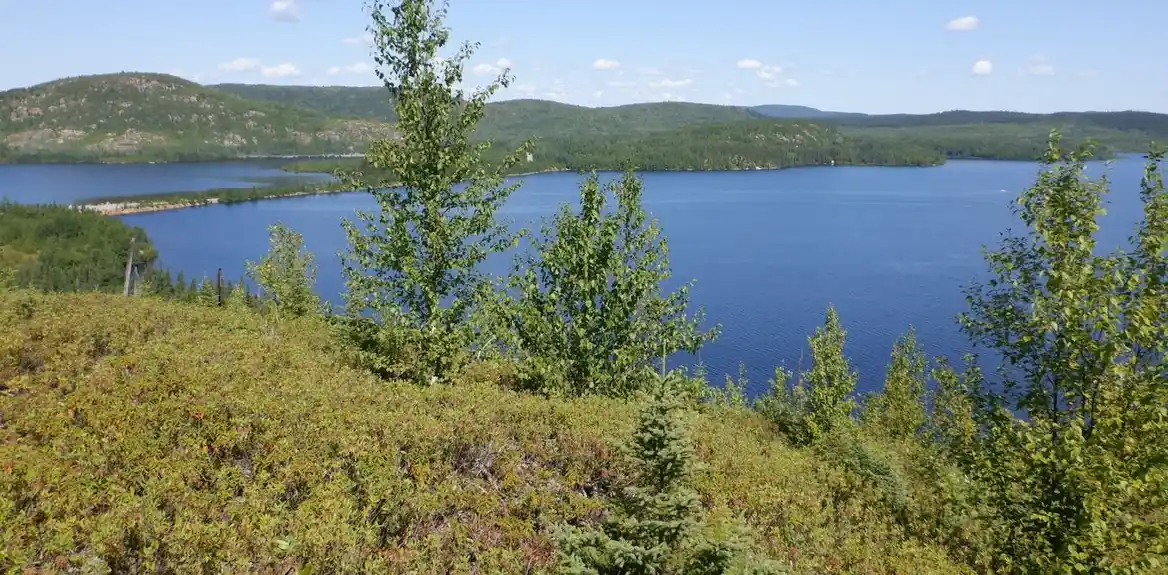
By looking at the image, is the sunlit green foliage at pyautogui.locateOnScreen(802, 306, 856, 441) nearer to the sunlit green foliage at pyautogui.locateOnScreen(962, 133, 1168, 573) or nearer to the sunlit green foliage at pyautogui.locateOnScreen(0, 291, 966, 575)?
the sunlit green foliage at pyautogui.locateOnScreen(962, 133, 1168, 573)

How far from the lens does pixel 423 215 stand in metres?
14.4

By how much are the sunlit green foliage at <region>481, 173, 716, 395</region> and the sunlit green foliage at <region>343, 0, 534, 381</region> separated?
153 cm

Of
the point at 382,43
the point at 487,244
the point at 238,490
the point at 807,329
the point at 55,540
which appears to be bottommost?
the point at 807,329

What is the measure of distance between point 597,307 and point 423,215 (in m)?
4.14

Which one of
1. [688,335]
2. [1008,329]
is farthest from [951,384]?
[688,335]

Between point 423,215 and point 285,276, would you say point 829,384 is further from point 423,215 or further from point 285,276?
point 423,215

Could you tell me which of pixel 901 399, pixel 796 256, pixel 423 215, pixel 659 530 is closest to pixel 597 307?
pixel 423 215

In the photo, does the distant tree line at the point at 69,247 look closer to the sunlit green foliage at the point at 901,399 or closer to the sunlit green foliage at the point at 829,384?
the sunlit green foliage at the point at 829,384

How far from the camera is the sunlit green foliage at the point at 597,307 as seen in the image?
604 inches

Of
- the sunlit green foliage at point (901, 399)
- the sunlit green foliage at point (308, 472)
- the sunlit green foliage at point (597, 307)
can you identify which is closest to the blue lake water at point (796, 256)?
Answer: the sunlit green foliage at point (901, 399)

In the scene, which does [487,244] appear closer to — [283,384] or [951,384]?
[283,384]

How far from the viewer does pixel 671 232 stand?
142 metres

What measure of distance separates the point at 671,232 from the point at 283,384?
440 feet

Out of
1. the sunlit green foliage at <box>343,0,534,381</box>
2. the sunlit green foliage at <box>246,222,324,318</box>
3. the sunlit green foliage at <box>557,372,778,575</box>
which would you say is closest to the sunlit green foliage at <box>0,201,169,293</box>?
the sunlit green foliage at <box>246,222,324,318</box>
